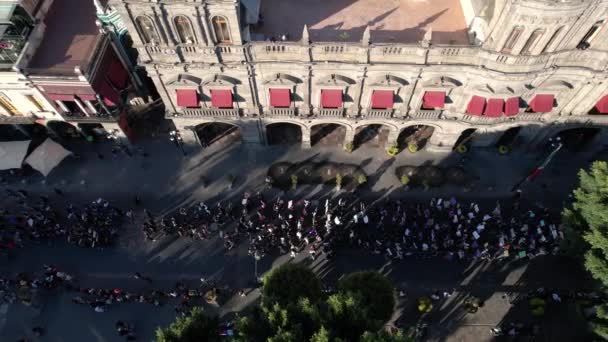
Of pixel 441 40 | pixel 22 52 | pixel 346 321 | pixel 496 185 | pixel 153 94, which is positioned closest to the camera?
pixel 346 321

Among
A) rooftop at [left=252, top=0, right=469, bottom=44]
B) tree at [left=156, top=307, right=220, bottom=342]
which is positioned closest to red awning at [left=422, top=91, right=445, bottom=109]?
rooftop at [left=252, top=0, right=469, bottom=44]

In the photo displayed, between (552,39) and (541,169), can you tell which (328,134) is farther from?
(552,39)

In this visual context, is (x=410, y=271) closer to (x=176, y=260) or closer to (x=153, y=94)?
(x=176, y=260)

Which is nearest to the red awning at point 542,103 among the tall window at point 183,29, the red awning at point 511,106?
the red awning at point 511,106

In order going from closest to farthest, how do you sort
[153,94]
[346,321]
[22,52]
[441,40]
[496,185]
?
[346,321] < [441,40] < [22,52] < [496,185] < [153,94]

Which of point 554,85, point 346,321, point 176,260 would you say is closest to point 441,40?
point 554,85

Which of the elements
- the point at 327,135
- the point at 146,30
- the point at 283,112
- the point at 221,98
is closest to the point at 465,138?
the point at 327,135

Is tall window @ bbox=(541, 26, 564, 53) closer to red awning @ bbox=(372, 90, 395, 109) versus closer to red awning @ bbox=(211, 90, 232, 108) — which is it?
red awning @ bbox=(372, 90, 395, 109)

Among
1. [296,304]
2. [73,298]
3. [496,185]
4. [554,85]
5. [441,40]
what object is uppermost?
[441,40]
